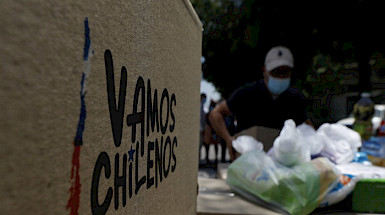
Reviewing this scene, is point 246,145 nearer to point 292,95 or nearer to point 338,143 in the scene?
point 338,143

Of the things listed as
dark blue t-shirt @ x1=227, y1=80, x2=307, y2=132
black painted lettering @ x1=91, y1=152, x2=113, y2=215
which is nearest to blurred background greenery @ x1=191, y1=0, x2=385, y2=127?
dark blue t-shirt @ x1=227, y1=80, x2=307, y2=132

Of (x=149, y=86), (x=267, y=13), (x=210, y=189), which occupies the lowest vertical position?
(x=210, y=189)

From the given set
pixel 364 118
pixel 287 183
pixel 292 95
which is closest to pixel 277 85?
pixel 292 95

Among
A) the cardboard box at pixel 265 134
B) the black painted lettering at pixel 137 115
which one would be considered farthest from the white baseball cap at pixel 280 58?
the black painted lettering at pixel 137 115

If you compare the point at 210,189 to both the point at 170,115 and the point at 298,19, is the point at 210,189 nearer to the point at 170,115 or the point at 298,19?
the point at 170,115

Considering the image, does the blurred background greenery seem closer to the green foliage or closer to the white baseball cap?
the green foliage

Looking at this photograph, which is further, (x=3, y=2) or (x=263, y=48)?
(x=263, y=48)

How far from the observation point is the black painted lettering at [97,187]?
56 cm

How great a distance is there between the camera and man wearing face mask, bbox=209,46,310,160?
2855 mm

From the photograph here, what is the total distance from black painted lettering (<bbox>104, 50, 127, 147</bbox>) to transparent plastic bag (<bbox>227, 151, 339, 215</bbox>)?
1.49 m

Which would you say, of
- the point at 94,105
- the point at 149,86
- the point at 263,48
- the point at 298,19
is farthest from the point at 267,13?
the point at 94,105

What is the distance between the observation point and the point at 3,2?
1.11ft

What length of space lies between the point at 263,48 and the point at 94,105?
4524 mm

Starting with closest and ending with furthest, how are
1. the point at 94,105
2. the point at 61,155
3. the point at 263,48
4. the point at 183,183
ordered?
the point at 61,155 → the point at 94,105 → the point at 183,183 → the point at 263,48
